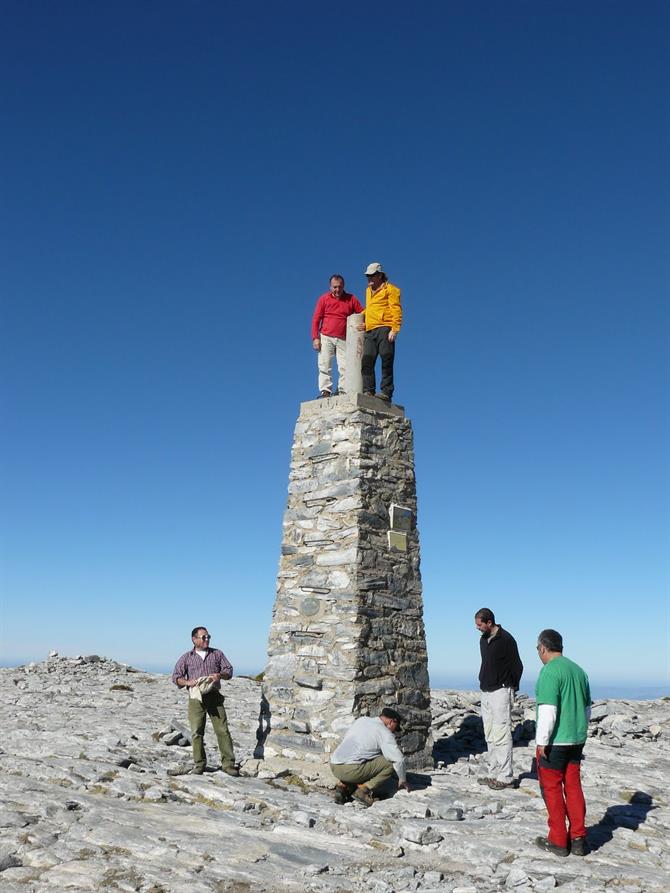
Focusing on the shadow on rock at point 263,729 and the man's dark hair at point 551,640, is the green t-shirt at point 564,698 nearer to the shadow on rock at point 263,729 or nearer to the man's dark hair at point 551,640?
the man's dark hair at point 551,640

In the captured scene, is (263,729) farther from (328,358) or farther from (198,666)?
(328,358)

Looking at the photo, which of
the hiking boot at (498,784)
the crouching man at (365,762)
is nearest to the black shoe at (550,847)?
the crouching man at (365,762)

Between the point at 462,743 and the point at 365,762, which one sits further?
the point at 462,743

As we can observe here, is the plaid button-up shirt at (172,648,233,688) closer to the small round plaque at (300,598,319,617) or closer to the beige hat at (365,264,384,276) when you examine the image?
the small round plaque at (300,598,319,617)

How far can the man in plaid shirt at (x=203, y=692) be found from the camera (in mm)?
12164

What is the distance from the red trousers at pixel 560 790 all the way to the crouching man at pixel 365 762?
9.52 feet

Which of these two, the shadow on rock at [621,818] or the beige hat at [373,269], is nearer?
the shadow on rock at [621,818]

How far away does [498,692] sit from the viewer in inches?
494

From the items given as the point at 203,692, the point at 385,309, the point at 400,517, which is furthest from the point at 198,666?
the point at 385,309

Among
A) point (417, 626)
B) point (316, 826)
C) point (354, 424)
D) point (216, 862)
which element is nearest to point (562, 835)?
point (316, 826)

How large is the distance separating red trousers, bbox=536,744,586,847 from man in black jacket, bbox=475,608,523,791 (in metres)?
3.42

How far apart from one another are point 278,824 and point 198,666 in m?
3.37

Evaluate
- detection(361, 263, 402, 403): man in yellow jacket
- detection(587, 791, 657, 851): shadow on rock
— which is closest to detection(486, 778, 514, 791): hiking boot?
detection(587, 791, 657, 851): shadow on rock

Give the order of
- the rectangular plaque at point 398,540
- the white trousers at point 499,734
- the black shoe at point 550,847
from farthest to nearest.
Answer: the rectangular plaque at point 398,540 → the white trousers at point 499,734 → the black shoe at point 550,847
